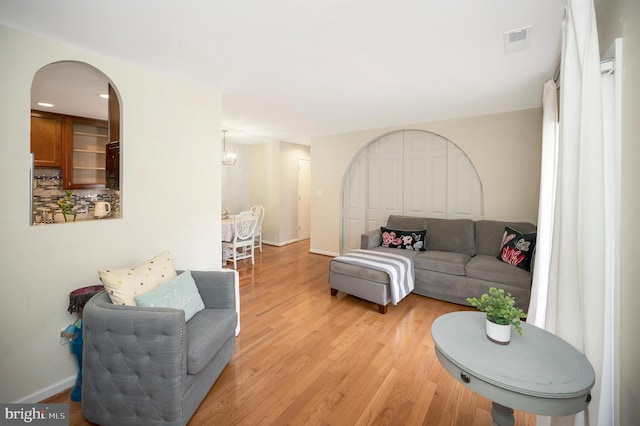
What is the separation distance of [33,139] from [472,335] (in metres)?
5.70

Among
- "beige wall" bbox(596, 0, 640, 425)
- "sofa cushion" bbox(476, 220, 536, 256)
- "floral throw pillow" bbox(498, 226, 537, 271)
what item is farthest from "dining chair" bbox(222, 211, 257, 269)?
"beige wall" bbox(596, 0, 640, 425)

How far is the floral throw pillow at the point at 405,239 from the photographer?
391 cm

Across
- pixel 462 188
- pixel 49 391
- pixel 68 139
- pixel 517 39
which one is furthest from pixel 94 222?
pixel 462 188

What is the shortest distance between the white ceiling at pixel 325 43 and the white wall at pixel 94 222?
18cm

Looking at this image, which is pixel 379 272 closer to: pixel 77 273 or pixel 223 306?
pixel 223 306

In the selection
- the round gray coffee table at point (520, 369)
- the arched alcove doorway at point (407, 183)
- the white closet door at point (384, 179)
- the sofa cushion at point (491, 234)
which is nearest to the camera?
the round gray coffee table at point (520, 369)

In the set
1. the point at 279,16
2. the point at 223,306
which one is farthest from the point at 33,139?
the point at 279,16

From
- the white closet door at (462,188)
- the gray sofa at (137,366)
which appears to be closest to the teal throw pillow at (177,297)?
the gray sofa at (137,366)

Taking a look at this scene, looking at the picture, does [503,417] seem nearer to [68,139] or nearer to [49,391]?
[49,391]

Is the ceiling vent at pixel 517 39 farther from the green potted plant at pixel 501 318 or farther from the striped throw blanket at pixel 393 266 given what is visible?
the striped throw blanket at pixel 393 266

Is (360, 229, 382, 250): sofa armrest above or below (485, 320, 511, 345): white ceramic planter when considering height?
above

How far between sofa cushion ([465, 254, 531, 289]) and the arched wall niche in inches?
159

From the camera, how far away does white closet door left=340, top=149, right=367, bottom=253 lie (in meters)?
5.17

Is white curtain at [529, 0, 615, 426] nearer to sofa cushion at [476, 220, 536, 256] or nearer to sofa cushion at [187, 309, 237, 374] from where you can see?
sofa cushion at [187, 309, 237, 374]
